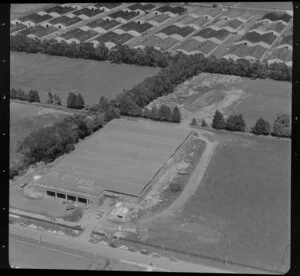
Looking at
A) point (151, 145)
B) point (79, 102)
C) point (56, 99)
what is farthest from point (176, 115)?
point (56, 99)

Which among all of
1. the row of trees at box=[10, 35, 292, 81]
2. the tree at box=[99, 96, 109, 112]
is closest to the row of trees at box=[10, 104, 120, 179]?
the tree at box=[99, 96, 109, 112]

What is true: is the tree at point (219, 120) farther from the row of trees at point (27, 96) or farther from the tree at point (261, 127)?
the row of trees at point (27, 96)

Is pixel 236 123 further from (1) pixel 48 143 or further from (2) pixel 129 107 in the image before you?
(1) pixel 48 143

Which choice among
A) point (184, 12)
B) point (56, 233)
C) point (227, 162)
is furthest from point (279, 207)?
point (184, 12)

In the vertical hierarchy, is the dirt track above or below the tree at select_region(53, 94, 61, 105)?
below

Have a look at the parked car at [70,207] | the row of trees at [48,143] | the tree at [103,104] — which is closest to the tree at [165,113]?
the tree at [103,104]

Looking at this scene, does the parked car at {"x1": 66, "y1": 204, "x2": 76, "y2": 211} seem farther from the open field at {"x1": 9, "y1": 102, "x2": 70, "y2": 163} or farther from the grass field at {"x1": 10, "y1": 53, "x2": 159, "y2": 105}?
the grass field at {"x1": 10, "y1": 53, "x2": 159, "y2": 105}
